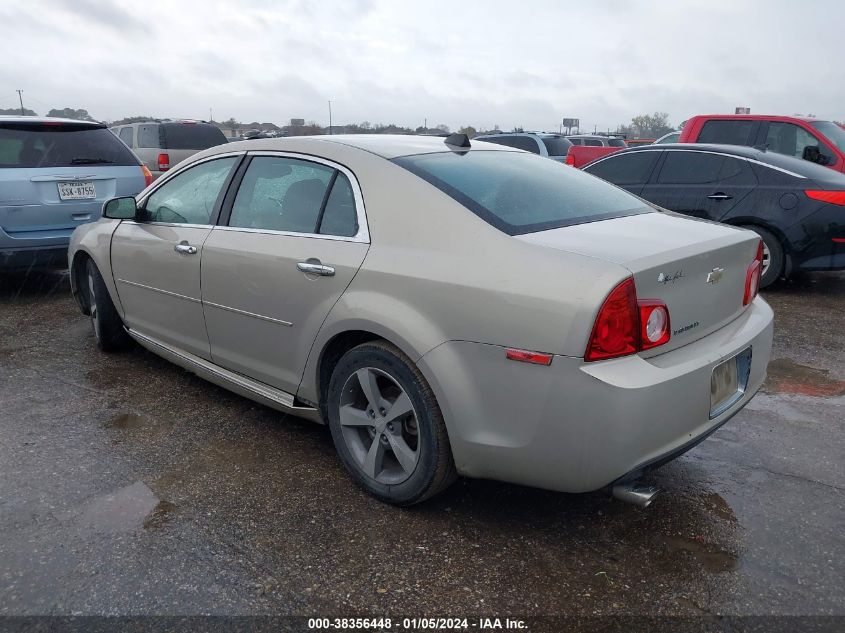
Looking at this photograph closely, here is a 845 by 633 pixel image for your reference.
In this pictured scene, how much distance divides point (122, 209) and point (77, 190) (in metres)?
2.72

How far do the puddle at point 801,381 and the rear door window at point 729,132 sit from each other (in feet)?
18.8

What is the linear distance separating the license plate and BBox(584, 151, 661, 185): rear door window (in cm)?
527

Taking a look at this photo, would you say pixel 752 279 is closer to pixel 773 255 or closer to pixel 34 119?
pixel 773 255

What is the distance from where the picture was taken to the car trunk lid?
7.93 ft

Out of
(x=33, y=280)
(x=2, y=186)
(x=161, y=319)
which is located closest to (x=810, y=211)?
(x=161, y=319)

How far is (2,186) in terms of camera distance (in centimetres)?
596

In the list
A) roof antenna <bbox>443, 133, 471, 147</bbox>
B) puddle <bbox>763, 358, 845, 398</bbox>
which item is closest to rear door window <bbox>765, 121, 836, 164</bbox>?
puddle <bbox>763, 358, 845, 398</bbox>

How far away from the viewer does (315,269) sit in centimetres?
299

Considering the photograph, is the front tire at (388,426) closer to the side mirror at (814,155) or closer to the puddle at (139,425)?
the puddle at (139,425)

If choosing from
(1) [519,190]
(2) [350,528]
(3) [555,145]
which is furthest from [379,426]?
(3) [555,145]

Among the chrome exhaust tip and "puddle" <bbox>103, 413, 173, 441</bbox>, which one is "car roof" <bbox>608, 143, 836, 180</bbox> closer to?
the chrome exhaust tip

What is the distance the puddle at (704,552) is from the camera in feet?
8.30

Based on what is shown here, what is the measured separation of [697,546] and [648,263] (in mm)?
1138

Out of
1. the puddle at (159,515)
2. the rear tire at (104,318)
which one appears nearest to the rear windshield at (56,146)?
the rear tire at (104,318)
